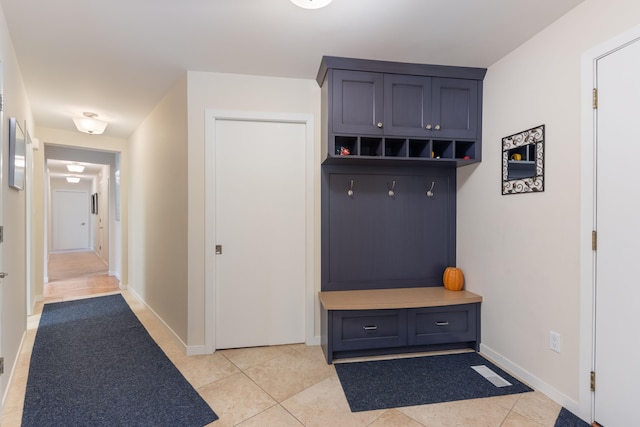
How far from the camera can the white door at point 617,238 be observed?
5.30 feet

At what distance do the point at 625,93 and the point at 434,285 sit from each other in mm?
1923

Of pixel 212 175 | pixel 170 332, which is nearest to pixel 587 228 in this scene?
pixel 212 175

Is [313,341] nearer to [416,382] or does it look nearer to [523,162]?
[416,382]

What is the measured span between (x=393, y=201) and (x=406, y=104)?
832mm

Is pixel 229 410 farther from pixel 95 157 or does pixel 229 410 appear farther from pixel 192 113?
pixel 95 157

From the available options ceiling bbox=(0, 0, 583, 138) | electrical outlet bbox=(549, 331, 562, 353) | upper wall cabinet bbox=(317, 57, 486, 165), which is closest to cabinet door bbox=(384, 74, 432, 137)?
upper wall cabinet bbox=(317, 57, 486, 165)

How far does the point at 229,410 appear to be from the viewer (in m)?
1.95

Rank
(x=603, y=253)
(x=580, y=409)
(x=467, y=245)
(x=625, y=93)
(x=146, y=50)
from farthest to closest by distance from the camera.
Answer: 1. (x=467, y=245)
2. (x=146, y=50)
3. (x=580, y=409)
4. (x=603, y=253)
5. (x=625, y=93)

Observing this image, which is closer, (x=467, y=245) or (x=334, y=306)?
(x=334, y=306)

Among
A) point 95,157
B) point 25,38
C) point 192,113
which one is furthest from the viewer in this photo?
point 95,157

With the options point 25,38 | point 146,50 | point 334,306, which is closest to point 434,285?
point 334,306

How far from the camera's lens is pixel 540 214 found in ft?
7.02

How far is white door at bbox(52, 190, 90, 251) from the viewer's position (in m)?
9.87

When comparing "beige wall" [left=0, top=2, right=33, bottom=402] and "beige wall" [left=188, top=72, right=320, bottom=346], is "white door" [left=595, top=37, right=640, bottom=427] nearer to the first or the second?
"beige wall" [left=188, top=72, right=320, bottom=346]
